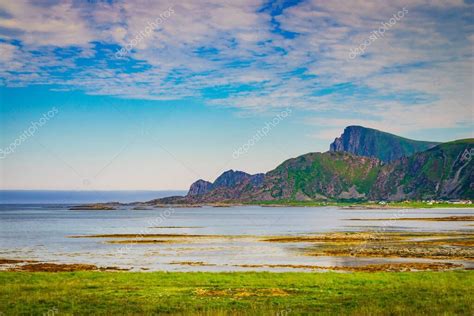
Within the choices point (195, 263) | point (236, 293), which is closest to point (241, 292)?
point (236, 293)

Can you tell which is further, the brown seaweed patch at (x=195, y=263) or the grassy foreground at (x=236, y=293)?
the brown seaweed patch at (x=195, y=263)

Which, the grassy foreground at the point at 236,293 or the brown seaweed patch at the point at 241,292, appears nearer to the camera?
the grassy foreground at the point at 236,293

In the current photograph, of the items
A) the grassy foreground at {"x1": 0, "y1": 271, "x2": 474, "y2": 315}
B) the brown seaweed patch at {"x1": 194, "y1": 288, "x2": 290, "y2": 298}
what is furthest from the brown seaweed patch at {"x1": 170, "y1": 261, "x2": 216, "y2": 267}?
the brown seaweed patch at {"x1": 194, "y1": 288, "x2": 290, "y2": 298}

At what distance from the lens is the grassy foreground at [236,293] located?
1160 inches

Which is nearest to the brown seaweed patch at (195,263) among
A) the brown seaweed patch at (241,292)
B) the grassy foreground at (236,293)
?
the grassy foreground at (236,293)

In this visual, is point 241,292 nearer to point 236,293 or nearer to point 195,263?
point 236,293

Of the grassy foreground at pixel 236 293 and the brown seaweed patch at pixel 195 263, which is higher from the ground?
the grassy foreground at pixel 236 293

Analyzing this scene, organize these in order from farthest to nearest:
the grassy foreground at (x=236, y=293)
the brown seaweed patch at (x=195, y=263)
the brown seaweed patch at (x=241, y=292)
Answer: the brown seaweed patch at (x=195, y=263)
the brown seaweed patch at (x=241, y=292)
the grassy foreground at (x=236, y=293)

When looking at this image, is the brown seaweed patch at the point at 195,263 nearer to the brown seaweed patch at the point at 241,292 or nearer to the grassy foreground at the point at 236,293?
the grassy foreground at the point at 236,293

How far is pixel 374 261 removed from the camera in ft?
207

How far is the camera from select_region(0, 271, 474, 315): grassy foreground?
1160 inches

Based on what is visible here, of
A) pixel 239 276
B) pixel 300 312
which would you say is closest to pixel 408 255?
pixel 239 276

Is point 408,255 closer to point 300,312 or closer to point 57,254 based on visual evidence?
point 300,312

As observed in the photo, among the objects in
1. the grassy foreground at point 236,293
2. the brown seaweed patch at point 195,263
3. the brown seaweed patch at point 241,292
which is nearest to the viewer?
the grassy foreground at point 236,293
